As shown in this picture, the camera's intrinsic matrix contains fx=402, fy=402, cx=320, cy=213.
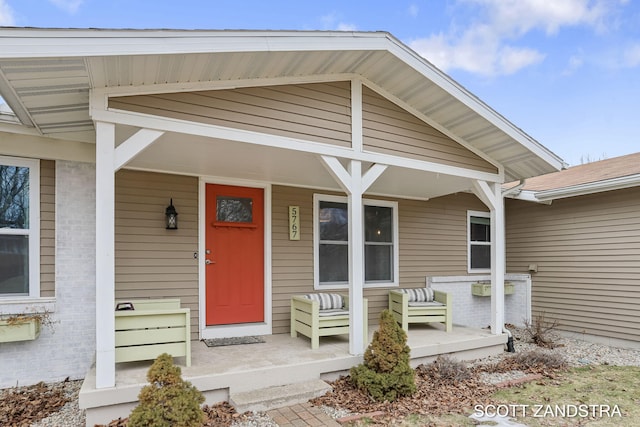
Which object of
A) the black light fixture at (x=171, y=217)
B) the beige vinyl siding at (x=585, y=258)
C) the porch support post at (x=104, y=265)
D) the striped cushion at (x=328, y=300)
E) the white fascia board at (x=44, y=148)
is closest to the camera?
the porch support post at (x=104, y=265)

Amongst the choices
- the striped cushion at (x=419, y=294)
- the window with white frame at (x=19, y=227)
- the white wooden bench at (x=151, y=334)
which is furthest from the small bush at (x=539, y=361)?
the window with white frame at (x=19, y=227)

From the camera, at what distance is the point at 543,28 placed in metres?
11.4

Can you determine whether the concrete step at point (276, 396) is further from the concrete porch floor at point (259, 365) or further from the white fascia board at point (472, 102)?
the white fascia board at point (472, 102)

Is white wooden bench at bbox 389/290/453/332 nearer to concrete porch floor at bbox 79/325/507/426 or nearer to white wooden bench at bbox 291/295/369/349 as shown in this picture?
concrete porch floor at bbox 79/325/507/426

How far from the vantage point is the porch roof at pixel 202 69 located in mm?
2764

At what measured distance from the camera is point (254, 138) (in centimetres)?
372

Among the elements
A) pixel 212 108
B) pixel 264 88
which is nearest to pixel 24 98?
pixel 212 108

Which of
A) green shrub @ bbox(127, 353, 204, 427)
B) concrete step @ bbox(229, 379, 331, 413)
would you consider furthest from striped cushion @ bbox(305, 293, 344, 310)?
green shrub @ bbox(127, 353, 204, 427)

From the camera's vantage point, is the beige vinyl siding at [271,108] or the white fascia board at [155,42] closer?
the white fascia board at [155,42]

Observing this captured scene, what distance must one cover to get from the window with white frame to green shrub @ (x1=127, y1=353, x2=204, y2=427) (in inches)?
84.2

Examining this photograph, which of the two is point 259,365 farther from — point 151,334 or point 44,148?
point 44,148

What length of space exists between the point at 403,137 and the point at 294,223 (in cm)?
190

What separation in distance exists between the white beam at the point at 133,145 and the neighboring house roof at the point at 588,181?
5719mm

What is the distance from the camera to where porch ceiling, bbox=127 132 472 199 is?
12.9 ft
